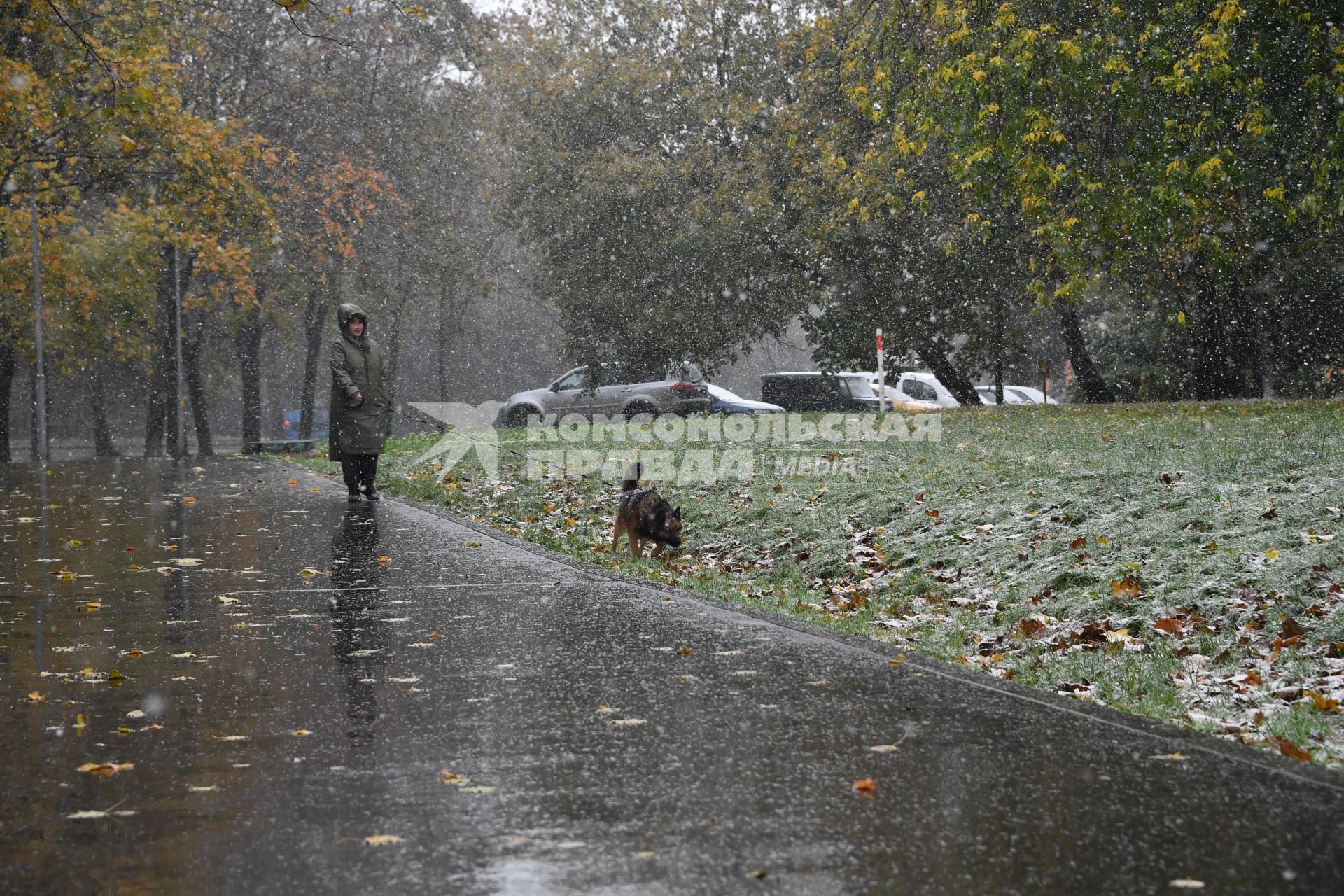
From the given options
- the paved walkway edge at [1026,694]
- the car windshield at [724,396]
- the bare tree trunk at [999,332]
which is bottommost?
the paved walkway edge at [1026,694]

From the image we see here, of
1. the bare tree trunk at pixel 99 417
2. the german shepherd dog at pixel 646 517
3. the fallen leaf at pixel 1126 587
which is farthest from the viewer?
the bare tree trunk at pixel 99 417

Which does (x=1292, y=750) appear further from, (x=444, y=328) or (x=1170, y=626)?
(x=444, y=328)

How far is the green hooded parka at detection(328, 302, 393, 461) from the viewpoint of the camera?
1291 centimetres

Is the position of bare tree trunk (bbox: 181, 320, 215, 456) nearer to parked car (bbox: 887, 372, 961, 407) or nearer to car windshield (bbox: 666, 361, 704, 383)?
car windshield (bbox: 666, 361, 704, 383)

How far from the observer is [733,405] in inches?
1364

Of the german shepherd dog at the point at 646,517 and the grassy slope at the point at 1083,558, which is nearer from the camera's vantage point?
the grassy slope at the point at 1083,558

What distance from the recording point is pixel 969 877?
10.6 feet

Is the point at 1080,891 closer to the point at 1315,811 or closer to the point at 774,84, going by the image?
the point at 1315,811

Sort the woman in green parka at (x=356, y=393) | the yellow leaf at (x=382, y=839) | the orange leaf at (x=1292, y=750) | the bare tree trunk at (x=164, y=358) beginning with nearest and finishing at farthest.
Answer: the yellow leaf at (x=382, y=839), the orange leaf at (x=1292, y=750), the woman in green parka at (x=356, y=393), the bare tree trunk at (x=164, y=358)

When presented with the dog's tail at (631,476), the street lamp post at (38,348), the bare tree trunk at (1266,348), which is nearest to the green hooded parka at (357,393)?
the dog's tail at (631,476)

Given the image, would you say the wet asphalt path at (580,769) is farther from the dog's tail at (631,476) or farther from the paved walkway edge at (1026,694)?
the dog's tail at (631,476)

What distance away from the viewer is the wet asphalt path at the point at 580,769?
3338 mm

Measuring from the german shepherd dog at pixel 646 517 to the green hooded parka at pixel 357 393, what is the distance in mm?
4083

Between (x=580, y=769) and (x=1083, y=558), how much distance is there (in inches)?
172
